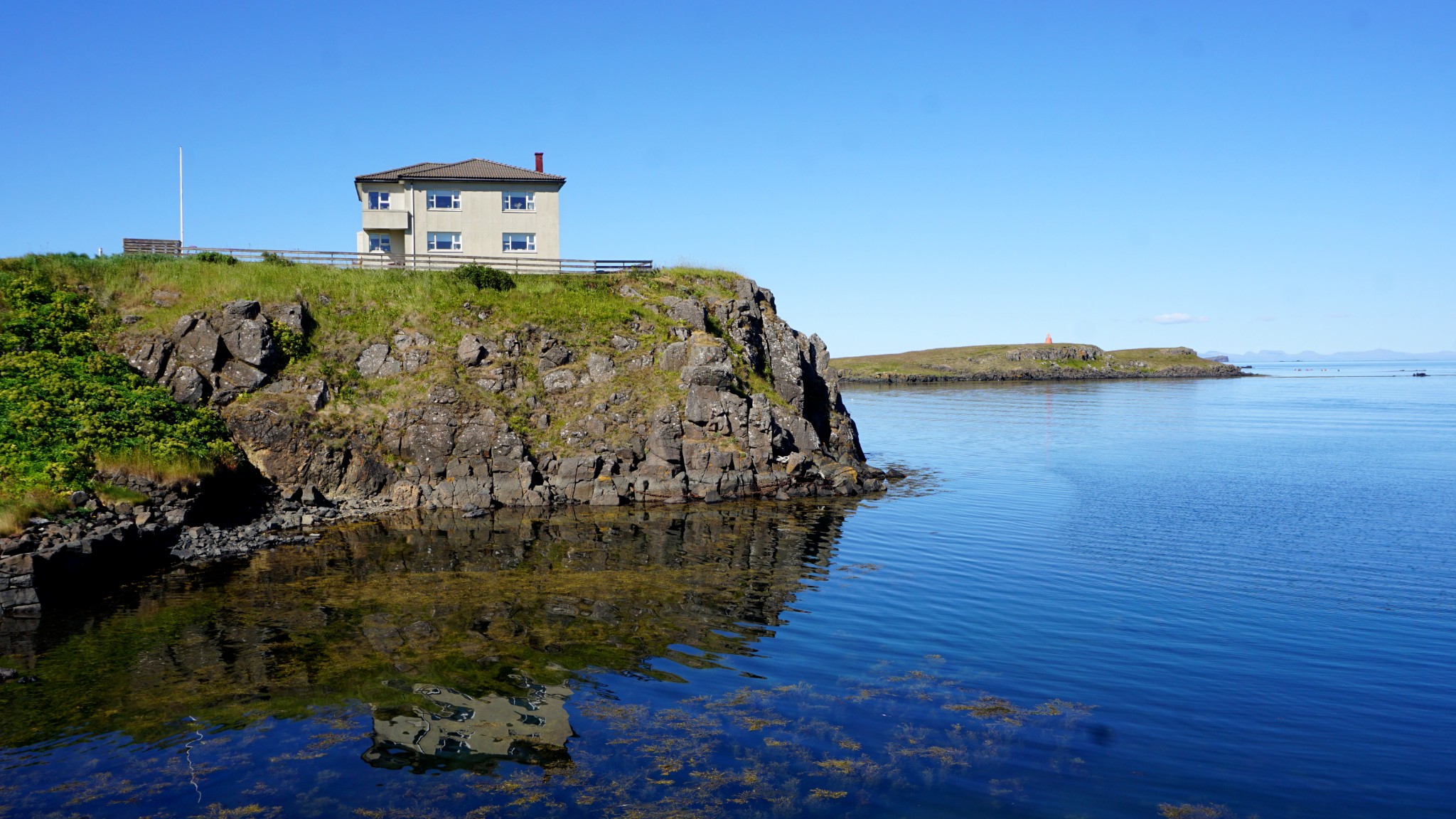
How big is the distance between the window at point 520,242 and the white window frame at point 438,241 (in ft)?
12.6

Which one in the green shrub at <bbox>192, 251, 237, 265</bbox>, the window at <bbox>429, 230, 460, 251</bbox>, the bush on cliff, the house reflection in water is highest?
the window at <bbox>429, 230, 460, 251</bbox>

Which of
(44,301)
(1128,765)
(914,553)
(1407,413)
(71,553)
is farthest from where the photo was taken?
(1407,413)

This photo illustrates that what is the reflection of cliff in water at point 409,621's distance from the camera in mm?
24312

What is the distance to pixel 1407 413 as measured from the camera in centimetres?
12662

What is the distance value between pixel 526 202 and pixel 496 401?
2405 centimetres

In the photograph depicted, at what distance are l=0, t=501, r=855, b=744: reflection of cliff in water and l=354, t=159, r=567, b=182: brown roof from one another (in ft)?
115

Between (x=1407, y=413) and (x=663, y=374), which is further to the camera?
(x=1407, y=413)

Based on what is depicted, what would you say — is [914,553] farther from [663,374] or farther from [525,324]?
[525,324]

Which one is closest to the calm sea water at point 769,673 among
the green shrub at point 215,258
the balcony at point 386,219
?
the green shrub at point 215,258

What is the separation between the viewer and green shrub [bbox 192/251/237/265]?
62781 mm

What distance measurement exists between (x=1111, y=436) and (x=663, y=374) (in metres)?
57.3

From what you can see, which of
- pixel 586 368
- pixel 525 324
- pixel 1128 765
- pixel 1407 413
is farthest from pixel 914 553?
pixel 1407 413

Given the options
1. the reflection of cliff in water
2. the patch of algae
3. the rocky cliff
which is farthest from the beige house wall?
the patch of algae

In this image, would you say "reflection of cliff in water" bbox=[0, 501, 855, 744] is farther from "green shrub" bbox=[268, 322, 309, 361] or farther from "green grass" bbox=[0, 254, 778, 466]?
"green shrub" bbox=[268, 322, 309, 361]
